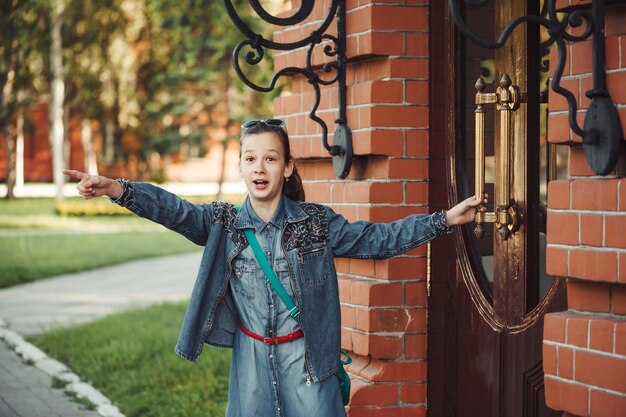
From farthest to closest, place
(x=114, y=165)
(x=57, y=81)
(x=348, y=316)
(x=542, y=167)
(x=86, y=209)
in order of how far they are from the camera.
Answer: (x=114, y=165), (x=57, y=81), (x=86, y=209), (x=348, y=316), (x=542, y=167)

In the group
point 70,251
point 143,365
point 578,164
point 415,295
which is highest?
point 578,164

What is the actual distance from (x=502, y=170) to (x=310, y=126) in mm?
1348

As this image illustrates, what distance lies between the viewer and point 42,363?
8.45 meters

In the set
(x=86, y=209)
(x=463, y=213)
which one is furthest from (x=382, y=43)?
(x=86, y=209)

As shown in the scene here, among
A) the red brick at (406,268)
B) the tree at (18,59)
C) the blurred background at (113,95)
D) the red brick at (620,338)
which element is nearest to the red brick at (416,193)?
the red brick at (406,268)

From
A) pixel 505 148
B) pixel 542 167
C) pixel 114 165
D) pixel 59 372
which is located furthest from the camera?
pixel 114 165

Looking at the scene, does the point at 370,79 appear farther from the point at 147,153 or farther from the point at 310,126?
the point at 147,153

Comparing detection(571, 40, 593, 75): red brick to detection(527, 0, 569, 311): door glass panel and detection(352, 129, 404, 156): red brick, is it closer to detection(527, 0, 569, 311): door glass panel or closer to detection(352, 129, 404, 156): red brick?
detection(527, 0, 569, 311): door glass panel

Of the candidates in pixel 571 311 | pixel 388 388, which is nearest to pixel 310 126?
pixel 388 388

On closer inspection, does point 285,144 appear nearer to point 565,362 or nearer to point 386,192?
point 386,192

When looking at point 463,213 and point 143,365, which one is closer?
point 463,213

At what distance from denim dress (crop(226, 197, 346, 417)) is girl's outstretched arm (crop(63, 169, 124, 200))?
54cm

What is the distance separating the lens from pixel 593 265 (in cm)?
337

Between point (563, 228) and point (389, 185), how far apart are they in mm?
1308
